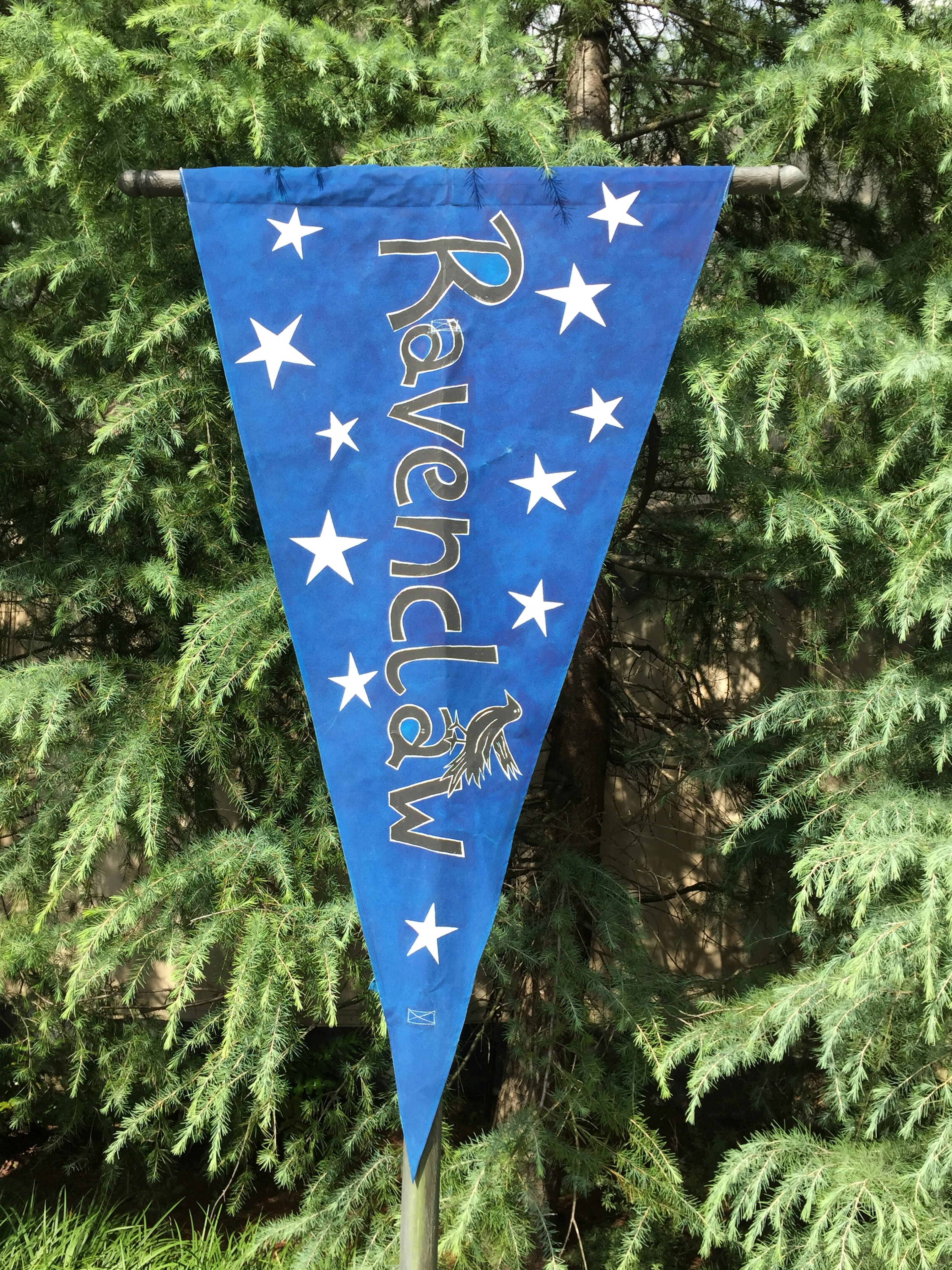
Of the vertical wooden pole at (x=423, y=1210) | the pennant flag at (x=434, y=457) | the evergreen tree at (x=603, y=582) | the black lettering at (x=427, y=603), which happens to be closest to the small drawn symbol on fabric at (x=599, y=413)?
the pennant flag at (x=434, y=457)

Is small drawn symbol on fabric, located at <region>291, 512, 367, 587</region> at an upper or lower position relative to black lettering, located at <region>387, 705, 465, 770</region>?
upper

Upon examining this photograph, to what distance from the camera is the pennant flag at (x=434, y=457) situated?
91.6 inches

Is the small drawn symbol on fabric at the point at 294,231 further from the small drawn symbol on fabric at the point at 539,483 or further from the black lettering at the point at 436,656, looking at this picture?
the black lettering at the point at 436,656

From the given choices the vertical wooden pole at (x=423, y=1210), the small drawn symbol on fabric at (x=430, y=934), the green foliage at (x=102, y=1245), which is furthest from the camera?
the green foliage at (x=102, y=1245)

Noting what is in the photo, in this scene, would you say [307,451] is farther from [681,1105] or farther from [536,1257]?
[681,1105]

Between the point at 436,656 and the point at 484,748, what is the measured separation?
245mm

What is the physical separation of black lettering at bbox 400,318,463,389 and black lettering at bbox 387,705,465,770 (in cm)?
77

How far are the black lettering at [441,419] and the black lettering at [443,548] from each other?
0.19 m

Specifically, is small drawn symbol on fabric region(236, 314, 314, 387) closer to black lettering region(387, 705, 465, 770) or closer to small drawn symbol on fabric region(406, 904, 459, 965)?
black lettering region(387, 705, 465, 770)

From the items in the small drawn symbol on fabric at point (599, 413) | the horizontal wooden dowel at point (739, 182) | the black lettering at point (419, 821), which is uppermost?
the horizontal wooden dowel at point (739, 182)

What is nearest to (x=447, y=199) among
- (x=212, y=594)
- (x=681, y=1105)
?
(x=212, y=594)

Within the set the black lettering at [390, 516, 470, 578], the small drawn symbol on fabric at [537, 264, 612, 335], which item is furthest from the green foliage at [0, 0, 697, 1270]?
the black lettering at [390, 516, 470, 578]

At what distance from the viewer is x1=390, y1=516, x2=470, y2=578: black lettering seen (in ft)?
7.73

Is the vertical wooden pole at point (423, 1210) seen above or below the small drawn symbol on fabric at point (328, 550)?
below
